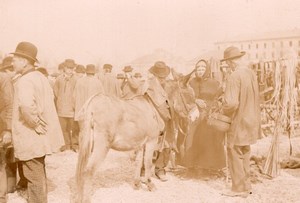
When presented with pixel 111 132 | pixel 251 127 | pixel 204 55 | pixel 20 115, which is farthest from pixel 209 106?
pixel 204 55

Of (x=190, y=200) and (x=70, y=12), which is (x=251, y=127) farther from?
(x=70, y=12)

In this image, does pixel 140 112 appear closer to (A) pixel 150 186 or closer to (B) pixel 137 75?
(A) pixel 150 186

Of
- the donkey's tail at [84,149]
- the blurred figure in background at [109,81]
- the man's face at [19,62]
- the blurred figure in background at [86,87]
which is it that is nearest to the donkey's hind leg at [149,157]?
the donkey's tail at [84,149]

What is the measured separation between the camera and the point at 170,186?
5.75 m

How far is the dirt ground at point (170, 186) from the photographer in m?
5.09

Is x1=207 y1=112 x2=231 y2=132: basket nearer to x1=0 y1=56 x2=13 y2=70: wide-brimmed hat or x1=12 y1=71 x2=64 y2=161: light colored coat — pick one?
x1=12 y1=71 x2=64 y2=161: light colored coat

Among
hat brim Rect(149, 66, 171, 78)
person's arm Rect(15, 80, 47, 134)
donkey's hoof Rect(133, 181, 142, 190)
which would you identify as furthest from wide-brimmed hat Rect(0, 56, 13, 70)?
donkey's hoof Rect(133, 181, 142, 190)

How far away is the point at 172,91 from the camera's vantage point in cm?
607

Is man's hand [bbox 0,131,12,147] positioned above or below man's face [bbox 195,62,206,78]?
below

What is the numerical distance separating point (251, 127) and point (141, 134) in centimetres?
166

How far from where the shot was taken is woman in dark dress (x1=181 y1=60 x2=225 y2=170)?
602 cm

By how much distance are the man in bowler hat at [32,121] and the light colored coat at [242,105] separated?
2563 millimetres

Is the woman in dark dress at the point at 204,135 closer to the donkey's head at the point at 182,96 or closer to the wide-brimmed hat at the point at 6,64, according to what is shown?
the donkey's head at the point at 182,96

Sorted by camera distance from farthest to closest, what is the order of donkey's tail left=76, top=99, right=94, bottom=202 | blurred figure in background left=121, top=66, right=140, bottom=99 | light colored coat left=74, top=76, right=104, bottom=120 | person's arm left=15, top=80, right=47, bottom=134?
blurred figure in background left=121, top=66, right=140, bottom=99, light colored coat left=74, top=76, right=104, bottom=120, donkey's tail left=76, top=99, right=94, bottom=202, person's arm left=15, top=80, right=47, bottom=134
